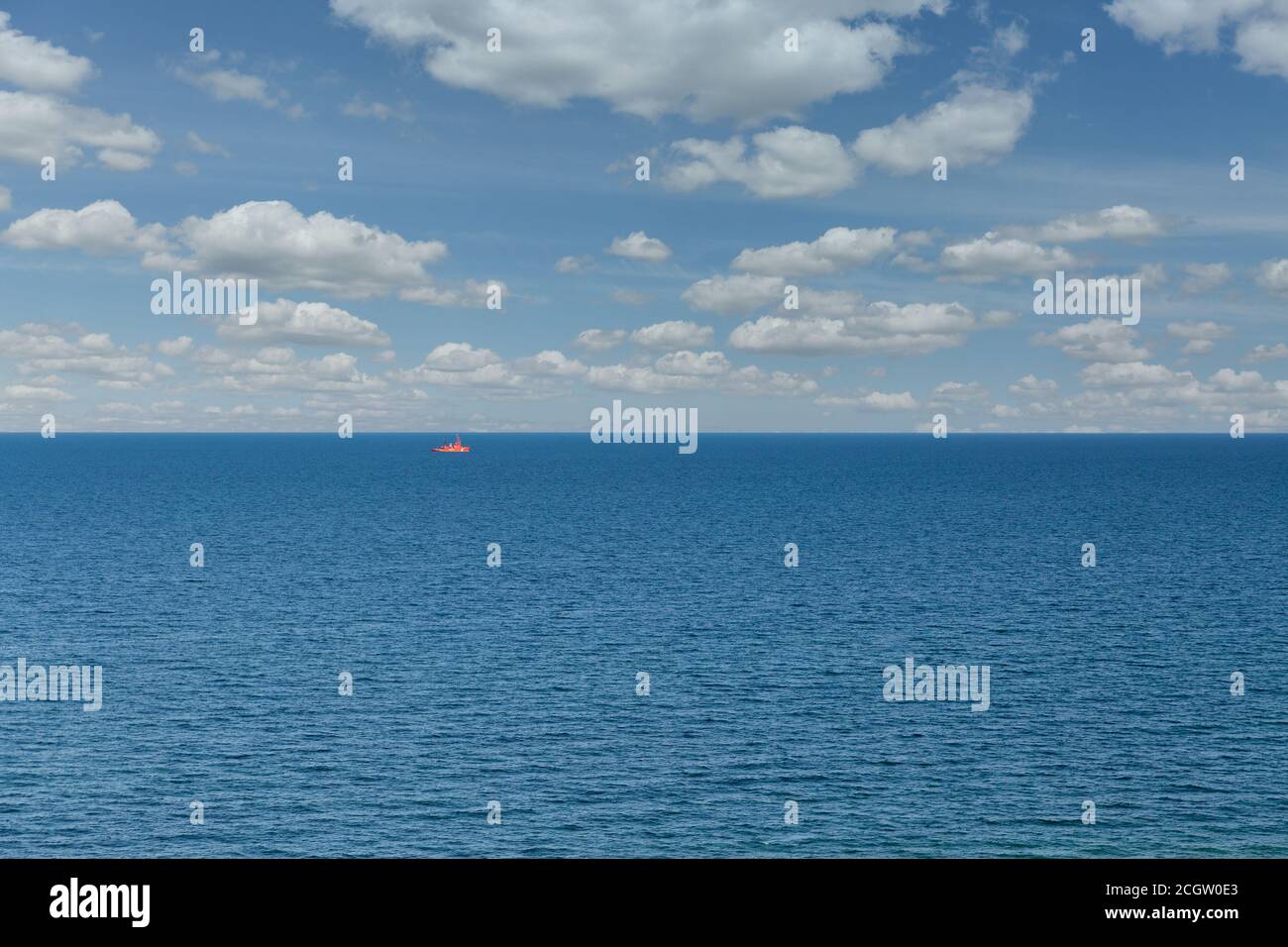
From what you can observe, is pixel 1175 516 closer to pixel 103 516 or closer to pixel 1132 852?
pixel 1132 852

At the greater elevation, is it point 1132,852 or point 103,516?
point 103,516

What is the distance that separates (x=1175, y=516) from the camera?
194 m

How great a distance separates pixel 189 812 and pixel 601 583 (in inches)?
2771

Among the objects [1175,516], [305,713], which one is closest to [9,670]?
[305,713]

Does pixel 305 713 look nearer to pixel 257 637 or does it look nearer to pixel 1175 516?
pixel 257 637

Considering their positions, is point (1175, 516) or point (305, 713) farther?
point (1175, 516)

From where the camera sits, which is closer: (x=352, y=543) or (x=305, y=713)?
(x=305, y=713)

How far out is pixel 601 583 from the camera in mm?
122750

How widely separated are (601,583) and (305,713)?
2142 inches

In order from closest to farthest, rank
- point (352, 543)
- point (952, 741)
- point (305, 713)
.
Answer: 1. point (952, 741)
2. point (305, 713)
3. point (352, 543)

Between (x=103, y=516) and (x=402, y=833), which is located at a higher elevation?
(x=103, y=516)

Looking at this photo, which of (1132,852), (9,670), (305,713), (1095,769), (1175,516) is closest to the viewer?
(1132,852)

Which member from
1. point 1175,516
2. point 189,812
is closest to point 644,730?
point 189,812

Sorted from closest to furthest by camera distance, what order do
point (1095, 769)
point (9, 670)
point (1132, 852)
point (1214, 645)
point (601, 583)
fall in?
point (1132, 852) < point (1095, 769) < point (9, 670) < point (1214, 645) < point (601, 583)
